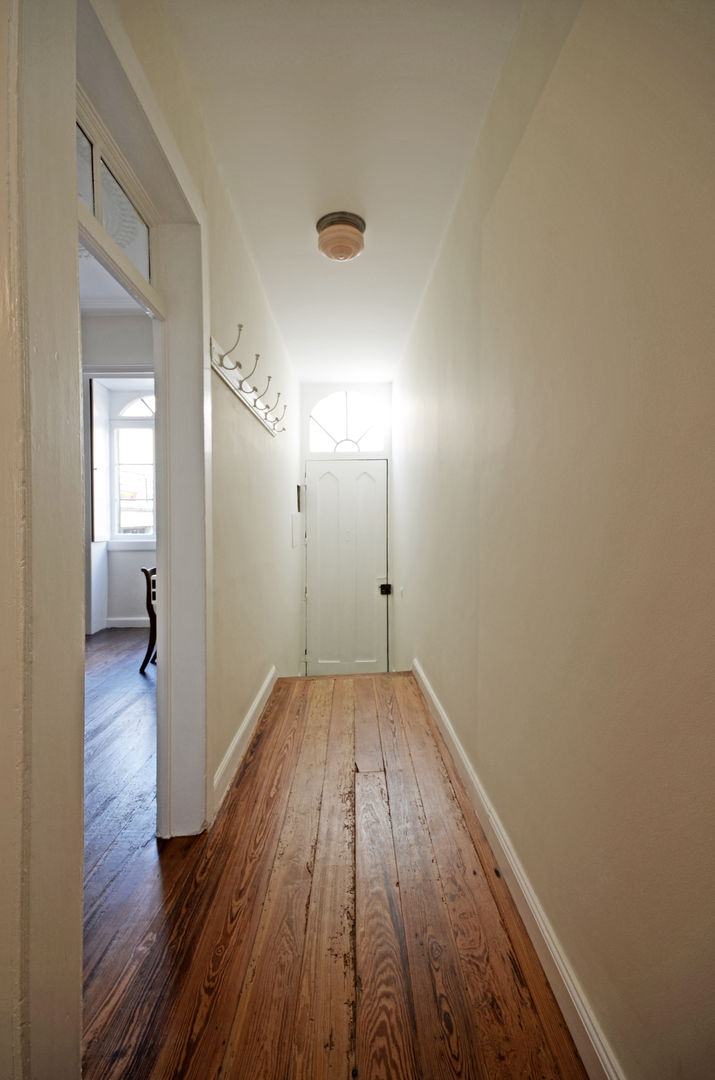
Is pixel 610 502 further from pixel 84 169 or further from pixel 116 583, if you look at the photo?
pixel 116 583

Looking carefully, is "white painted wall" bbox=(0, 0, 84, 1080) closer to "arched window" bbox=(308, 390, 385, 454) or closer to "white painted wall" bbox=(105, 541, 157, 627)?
"arched window" bbox=(308, 390, 385, 454)

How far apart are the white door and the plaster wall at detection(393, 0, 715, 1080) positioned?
335cm

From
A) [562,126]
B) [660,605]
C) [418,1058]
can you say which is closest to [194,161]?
[562,126]

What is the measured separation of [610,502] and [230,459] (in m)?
1.66

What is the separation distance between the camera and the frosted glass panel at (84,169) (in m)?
1.22

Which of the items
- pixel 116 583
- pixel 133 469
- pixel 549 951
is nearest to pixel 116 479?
pixel 133 469

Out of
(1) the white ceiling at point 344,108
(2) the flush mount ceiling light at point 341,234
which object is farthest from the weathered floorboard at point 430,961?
(2) the flush mount ceiling light at point 341,234

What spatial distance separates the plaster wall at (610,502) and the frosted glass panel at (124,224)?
1.14 m

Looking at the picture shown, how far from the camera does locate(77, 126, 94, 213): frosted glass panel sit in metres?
1.22

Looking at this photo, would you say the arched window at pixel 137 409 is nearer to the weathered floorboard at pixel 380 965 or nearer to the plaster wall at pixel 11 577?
the weathered floorboard at pixel 380 965

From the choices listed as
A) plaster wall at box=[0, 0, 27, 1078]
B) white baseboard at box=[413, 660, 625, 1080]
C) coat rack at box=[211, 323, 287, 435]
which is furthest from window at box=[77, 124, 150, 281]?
white baseboard at box=[413, 660, 625, 1080]

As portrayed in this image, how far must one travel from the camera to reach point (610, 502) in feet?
3.07

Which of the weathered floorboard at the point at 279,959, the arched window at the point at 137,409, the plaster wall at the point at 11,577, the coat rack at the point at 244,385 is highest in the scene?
the arched window at the point at 137,409

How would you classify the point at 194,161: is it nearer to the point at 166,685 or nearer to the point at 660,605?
the point at 166,685
